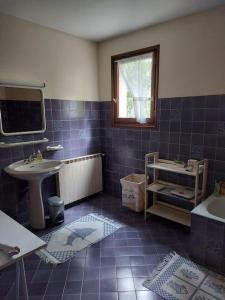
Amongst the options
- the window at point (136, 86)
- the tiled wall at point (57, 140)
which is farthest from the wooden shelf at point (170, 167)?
the tiled wall at point (57, 140)

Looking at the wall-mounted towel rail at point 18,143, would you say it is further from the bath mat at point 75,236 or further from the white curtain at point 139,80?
the white curtain at point 139,80

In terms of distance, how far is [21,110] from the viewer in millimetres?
2393

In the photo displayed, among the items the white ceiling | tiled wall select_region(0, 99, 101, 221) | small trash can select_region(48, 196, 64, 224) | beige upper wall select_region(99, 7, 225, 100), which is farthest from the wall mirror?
beige upper wall select_region(99, 7, 225, 100)

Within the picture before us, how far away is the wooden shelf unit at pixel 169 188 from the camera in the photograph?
7.50 feet

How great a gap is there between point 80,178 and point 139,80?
5.14 feet

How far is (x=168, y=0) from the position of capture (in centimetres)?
193

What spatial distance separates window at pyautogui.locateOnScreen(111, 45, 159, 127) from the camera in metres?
2.66

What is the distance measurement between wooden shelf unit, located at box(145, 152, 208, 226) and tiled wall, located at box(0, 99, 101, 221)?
102 centimetres

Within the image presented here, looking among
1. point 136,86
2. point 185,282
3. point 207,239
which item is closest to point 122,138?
point 136,86

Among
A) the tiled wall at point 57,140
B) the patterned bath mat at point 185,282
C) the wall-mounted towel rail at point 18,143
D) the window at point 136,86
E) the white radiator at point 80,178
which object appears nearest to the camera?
the patterned bath mat at point 185,282

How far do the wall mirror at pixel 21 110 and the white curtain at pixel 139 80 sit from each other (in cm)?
117

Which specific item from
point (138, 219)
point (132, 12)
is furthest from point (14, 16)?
point (138, 219)

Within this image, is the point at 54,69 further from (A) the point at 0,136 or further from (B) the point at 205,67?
(B) the point at 205,67

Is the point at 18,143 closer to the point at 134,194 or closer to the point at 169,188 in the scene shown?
the point at 134,194
